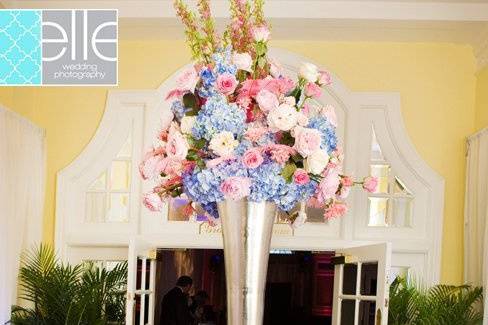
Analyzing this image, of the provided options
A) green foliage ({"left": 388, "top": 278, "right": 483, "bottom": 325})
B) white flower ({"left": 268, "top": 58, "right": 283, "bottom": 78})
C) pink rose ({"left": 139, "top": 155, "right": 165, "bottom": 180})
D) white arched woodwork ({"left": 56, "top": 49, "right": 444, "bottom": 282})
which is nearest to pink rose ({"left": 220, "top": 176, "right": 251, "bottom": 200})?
pink rose ({"left": 139, "top": 155, "right": 165, "bottom": 180})

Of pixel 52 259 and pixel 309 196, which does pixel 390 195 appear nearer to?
pixel 52 259

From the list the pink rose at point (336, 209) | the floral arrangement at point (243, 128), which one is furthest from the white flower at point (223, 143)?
the pink rose at point (336, 209)

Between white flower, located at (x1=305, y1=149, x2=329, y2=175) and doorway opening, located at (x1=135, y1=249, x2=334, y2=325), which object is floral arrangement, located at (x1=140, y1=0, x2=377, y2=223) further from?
doorway opening, located at (x1=135, y1=249, x2=334, y2=325)

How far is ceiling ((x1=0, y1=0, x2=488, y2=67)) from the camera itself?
17.1 feet

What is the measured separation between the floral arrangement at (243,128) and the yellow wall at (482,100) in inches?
144

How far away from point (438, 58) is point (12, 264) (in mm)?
3529

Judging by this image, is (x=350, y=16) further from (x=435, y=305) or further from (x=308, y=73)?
(x=308, y=73)

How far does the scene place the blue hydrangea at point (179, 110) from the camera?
2.04 m

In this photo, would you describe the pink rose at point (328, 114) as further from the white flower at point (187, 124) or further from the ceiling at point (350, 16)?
the ceiling at point (350, 16)

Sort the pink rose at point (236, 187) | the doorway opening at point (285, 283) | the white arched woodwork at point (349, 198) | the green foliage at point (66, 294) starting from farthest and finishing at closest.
→ the doorway opening at point (285, 283), the white arched woodwork at point (349, 198), the green foliage at point (66, 294), the pink rose at point (236, 187)

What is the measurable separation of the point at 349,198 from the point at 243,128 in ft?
12.3

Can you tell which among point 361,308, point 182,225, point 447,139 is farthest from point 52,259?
point 447,139

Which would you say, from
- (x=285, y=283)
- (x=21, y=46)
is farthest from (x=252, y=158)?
(x=285, y=283)

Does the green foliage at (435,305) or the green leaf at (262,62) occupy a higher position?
the green leaf at (262,62)
